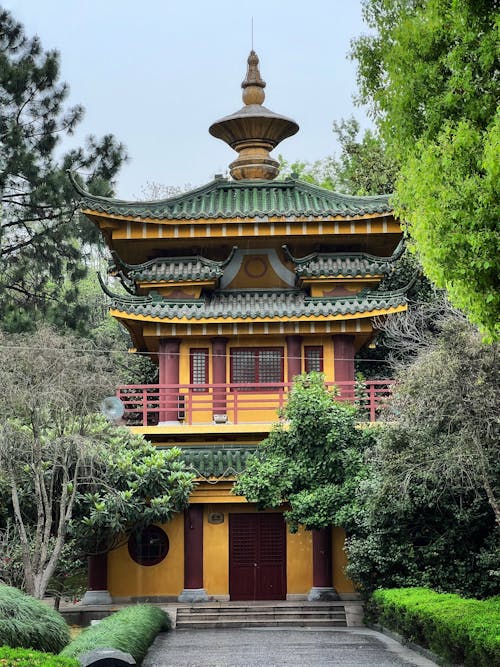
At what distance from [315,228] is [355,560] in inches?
317

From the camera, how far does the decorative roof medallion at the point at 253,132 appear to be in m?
28.3

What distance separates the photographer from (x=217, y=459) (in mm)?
24703

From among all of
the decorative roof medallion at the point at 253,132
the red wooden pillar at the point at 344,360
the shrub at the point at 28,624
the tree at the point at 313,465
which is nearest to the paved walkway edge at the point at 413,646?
the tree at the point at 313,465

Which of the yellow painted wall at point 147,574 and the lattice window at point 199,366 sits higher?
the lattice window at point 199,366

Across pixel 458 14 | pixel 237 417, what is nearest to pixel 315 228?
pixel 237 417

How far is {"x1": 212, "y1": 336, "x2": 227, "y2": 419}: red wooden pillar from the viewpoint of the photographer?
2564cm

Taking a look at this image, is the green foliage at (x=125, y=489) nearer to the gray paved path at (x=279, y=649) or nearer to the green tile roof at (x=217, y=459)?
the green tile roof at (x=217, y=459)

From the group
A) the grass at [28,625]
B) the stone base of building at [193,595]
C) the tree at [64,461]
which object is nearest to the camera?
the grass at [28,625]

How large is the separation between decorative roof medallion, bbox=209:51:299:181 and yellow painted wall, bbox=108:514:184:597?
953cm

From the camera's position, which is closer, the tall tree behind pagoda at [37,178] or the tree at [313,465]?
the tree at [313,465]

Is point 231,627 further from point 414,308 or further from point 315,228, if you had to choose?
point 414,308

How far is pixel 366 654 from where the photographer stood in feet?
59.2

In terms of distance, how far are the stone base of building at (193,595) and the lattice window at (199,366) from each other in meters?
Answer: 4.81

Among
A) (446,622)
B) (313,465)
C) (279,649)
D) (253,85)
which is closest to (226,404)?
(313,465)
